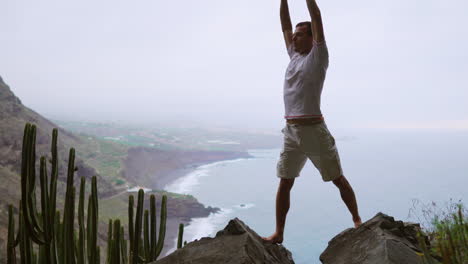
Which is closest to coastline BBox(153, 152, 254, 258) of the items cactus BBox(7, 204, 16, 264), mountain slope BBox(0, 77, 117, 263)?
mountain slope BBox(0, 77, 117, 263)

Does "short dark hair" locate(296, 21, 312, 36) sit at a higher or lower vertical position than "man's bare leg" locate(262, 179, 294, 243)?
higher

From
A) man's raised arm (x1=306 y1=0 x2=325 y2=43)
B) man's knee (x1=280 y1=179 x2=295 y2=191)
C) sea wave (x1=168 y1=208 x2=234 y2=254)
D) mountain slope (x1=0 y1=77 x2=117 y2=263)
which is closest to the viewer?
man's raised arm (x1=306 y1=0 x2=325 y2=43)

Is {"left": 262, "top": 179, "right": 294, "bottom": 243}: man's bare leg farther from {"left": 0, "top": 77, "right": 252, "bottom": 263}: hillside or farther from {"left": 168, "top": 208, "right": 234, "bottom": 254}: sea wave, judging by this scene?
{"left": 168, "top": 208, "right": 234, "bottom": 254}: sea wave

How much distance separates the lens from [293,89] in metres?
2.40

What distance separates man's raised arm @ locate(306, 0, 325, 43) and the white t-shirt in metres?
0.04

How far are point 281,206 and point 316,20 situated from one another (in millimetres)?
1235

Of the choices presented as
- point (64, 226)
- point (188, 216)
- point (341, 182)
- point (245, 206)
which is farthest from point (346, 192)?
point (245, 206)

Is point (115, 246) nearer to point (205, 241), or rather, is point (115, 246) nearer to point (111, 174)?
point (205, 241)

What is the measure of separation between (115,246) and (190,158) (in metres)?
21.5

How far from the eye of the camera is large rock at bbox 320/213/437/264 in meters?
2.01

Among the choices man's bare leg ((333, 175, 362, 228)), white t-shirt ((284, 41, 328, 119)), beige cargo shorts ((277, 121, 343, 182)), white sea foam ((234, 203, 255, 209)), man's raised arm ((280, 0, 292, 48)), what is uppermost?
man's raised arm ((280, 0, 292, 48))

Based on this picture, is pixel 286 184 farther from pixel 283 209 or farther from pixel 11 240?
pixel 11 240

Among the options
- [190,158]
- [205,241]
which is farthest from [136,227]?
[190,158]

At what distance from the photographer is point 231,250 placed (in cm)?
210
